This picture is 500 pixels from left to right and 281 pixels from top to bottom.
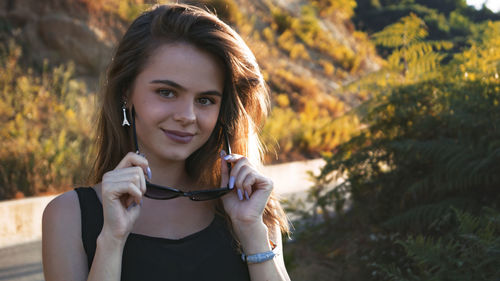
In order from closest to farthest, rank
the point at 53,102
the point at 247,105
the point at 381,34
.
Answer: the point at 247,105 < the point at 381,34 < the point at 53,102

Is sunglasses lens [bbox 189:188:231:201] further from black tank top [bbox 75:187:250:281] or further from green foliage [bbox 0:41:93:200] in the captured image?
green foliage [bbox 0:41:93:200]

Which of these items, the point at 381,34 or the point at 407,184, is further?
the point at 381,34

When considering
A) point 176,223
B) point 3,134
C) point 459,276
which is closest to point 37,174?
point 3,134

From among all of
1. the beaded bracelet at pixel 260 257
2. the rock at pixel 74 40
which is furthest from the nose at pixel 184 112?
the rock at pixel 74 40

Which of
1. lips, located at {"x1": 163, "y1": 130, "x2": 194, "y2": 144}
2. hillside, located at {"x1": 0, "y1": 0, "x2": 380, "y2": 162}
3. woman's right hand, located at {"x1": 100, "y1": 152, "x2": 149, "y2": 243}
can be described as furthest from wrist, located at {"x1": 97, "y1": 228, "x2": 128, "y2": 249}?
hillside, located at {"x1": 0, "y1": 0, "x2": 380, "y2": 162}

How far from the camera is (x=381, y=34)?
5.20 m

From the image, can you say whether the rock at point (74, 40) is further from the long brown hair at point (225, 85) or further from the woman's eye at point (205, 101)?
the woman's eye at point (205, 101)

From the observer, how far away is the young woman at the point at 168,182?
6.05 ft

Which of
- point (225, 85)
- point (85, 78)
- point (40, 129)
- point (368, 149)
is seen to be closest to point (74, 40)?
point (85, 78)

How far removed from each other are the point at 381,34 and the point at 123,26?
8533 millimetres

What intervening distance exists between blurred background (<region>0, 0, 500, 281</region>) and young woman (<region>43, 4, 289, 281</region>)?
1.63 ft

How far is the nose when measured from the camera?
2.02 metres

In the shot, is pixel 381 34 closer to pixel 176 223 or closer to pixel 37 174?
pixel 176 223

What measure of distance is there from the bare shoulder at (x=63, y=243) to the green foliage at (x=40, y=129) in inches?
149
